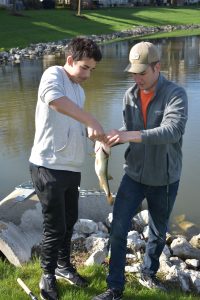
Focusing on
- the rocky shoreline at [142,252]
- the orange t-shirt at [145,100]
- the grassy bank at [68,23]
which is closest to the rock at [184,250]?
the rocky shoreline at [142,252]

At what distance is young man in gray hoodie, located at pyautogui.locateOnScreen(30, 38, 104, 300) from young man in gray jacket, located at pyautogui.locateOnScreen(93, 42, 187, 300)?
1.25ft

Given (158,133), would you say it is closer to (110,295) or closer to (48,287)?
(110,295)

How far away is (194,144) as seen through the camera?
1151 centimetres

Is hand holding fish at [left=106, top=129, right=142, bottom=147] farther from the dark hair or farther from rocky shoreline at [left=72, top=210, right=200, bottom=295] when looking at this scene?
rocky shoreline at [left=72, top=210, right=200, bottom=295]

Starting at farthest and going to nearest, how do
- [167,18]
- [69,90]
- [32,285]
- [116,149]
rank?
[167,18] < [116,149] < [32,285] < [69,90]

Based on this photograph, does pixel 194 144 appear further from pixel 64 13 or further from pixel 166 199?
pixel 64 13

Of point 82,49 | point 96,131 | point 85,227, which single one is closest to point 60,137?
point 96,131

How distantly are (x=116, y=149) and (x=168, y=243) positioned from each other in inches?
174

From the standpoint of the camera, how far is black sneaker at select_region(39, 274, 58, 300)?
4.91 meters

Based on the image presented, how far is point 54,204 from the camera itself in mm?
4664

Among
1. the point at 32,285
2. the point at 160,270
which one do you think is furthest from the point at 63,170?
the point at 160,270

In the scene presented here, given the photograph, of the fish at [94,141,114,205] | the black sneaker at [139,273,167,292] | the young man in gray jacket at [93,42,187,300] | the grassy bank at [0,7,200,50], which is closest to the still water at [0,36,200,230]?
the fish at [94,141,114,205]

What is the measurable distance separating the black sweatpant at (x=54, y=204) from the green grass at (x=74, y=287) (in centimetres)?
→ 30

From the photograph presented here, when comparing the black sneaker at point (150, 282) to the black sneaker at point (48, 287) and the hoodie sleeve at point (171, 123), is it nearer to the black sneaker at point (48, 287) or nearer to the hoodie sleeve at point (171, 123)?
the black sneaker at point (48, 287)
